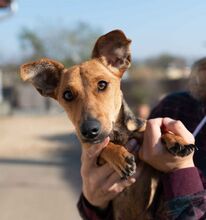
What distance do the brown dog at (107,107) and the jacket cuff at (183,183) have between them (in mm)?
86

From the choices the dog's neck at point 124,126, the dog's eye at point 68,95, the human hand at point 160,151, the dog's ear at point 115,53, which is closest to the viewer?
the human hand at point 160,151

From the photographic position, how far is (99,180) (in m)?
2.21

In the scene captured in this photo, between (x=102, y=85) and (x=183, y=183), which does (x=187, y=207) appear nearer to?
(x=183, y=183)

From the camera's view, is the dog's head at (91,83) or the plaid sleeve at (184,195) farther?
the dog's head at (91,83)

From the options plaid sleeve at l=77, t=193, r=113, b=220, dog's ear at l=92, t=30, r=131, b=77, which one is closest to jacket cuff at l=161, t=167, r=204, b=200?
plaid sleeve at l=77, t=193, r=113, b=220

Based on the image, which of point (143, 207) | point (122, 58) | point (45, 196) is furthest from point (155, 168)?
point (45, 196)

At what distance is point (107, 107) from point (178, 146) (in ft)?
1.66

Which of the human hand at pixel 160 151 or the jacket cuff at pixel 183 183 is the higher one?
the human hand at pixel 160 151

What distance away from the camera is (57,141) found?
1492 cm

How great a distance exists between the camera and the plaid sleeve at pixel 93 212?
90.2 inches

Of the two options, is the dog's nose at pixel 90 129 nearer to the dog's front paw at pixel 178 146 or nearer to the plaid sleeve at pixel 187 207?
the dog's front paw at pixel 178 146

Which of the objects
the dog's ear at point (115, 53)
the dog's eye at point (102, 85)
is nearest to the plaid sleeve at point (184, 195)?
the dog's eye at point (102, 85)

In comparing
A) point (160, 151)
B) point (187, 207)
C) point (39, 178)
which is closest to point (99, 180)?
point (160, 151)

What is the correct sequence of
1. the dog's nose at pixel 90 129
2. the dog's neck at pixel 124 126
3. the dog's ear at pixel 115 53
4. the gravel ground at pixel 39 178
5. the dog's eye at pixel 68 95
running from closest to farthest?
the dog's nose at pixel 90 129
the dog's neck at pixel 124 126
the dog's eye at pixel 68 95
the dog's ear at pixel 115 53
the gravel ground at pixel 39 178
